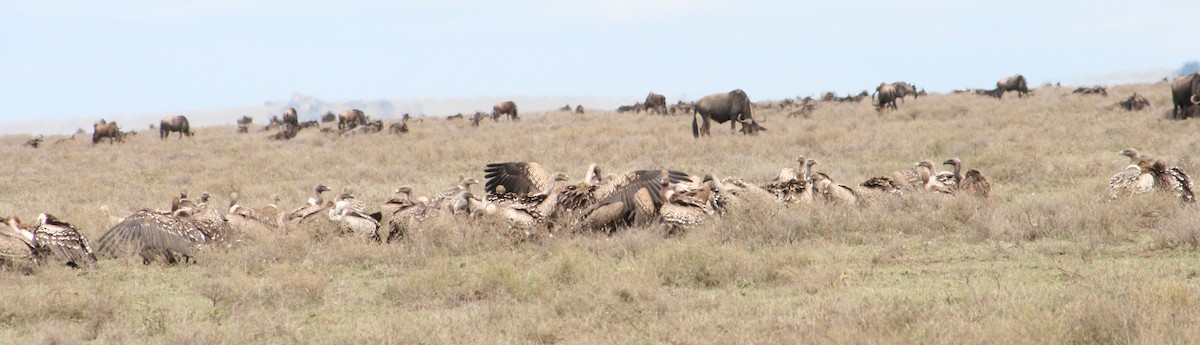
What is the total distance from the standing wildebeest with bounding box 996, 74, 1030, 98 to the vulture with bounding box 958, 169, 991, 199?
3901cm

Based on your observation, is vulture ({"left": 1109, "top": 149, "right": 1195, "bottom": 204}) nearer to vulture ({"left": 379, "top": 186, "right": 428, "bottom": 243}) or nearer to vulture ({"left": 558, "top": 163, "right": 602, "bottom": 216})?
vulture ({"left": 558, "top": 163, "right": 602, "bottom": 216})

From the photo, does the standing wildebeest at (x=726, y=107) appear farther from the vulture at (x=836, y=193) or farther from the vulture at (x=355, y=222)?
the vulture at (x=355, y=222)

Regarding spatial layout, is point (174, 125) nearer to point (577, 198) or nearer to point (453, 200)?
point (453, 200)

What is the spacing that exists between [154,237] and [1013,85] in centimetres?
4663

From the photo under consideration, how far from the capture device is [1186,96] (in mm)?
26406

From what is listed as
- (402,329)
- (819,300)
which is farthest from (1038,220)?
(402,329)

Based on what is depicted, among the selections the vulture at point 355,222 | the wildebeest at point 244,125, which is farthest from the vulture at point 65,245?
the wildebeest at point 244,125

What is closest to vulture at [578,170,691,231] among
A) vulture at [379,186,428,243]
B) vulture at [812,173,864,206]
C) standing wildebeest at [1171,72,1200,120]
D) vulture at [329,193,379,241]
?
vulture at [379,186,428,243]

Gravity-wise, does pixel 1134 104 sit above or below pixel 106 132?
above

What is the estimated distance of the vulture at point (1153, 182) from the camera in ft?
37.6

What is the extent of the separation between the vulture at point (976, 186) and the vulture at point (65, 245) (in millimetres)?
9413

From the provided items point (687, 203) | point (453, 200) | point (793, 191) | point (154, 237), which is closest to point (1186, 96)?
point (793, 191)

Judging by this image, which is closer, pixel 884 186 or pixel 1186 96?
pixel 884 186

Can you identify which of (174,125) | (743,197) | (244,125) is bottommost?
(244,125)
